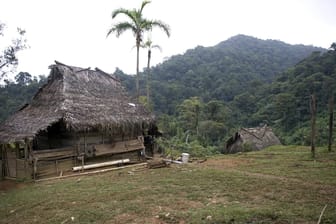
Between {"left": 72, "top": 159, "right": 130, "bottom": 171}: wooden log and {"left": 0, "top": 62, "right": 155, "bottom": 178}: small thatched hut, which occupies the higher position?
{"left": 0, "top": 62, "right": 155, "bottom": 178}: small thatched hut

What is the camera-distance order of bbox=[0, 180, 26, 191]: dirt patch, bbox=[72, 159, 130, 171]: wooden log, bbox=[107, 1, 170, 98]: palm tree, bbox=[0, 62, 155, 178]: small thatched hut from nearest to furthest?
bbox=[0, 180, 26, 191]: dirt patch, bbox=[0, 62, 155, 178]: small thatched hut, bbox=[72, 159, 130, 171]: wooden log, bbox=[107, 1, 170, 98]: palm tree

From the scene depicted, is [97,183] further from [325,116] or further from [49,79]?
[325,116]

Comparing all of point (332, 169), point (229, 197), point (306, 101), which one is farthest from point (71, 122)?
point (306, 101)

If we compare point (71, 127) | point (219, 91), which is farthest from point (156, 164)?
point (219, 91)

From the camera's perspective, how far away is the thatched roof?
14328 mm

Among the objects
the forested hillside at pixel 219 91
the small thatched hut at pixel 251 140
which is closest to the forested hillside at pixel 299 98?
the forested hillside at pixel 219 91

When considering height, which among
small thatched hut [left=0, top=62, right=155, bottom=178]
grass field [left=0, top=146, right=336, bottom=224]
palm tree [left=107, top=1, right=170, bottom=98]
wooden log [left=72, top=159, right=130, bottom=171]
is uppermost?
palm tree [left=107, top=1, right=170, bottom=98]

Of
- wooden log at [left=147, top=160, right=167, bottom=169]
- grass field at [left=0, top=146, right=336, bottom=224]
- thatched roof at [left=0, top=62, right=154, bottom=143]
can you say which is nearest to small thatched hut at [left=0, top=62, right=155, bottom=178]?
thatched roof at [left=0, top=62, right=154, bottom=143]

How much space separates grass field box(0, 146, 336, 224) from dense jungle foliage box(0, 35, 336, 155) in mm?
9953

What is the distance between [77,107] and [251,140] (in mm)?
16739

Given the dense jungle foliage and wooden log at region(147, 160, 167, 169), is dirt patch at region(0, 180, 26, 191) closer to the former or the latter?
wooden log at region(147, 160, 167, 169)

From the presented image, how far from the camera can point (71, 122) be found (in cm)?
1399

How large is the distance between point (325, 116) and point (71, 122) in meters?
A: 28.8

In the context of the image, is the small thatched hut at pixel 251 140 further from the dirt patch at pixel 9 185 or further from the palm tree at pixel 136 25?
the dirt patch at pixel 9 185
